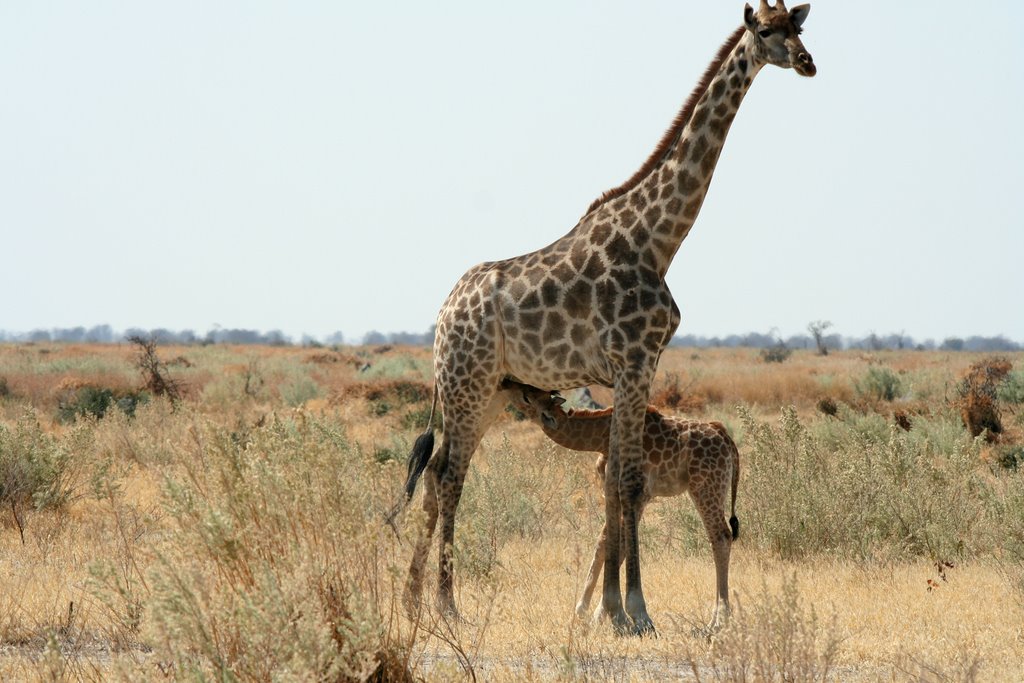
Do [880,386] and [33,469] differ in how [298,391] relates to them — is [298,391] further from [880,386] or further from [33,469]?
[33,469]

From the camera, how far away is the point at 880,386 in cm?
2623

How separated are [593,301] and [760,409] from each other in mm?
17801

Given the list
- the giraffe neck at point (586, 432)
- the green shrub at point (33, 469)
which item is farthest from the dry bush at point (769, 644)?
the green shrub at point (33, 469)

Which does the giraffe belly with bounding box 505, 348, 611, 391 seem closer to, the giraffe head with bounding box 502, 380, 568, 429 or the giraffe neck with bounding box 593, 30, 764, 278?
the giraffe head with bounding box 502, 380, 568, 429

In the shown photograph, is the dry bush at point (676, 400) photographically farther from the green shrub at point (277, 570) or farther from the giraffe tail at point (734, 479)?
the green shrub at point (277, 570)

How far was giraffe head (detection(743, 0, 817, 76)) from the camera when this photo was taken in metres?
7.42

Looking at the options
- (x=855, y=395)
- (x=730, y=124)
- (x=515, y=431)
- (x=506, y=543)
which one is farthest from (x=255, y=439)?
(x=855, y=395)

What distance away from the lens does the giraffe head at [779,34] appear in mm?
7422

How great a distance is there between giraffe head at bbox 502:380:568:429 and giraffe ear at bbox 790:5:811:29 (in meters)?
3.14

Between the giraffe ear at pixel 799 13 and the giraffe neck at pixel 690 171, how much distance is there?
0.35 metres

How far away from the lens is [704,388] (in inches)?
1092

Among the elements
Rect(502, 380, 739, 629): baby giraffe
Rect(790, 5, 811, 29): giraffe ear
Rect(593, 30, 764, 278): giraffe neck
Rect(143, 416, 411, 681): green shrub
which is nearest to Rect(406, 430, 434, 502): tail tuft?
Rect(502, 380, 739, 629): baby giraffe

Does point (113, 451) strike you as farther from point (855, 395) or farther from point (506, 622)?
point (855, 395)

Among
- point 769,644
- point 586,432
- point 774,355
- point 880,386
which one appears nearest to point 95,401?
point 586,432
